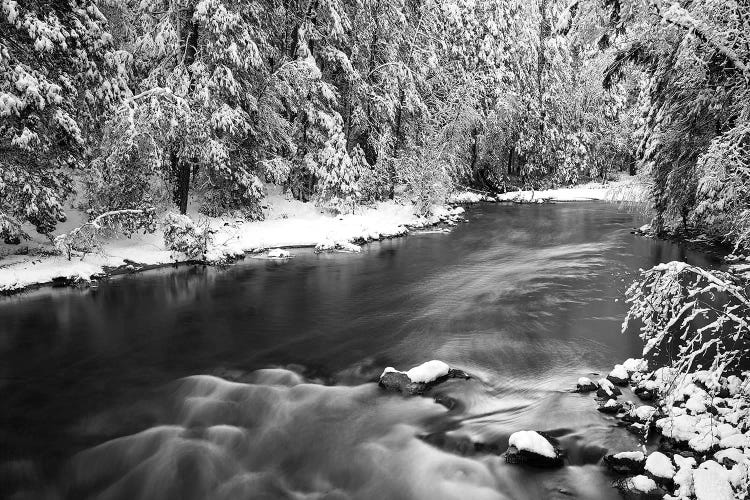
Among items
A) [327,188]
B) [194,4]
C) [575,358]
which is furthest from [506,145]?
[575,358]

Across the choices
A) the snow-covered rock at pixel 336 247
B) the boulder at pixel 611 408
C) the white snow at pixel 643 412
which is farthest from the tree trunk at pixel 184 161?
the white snow at pixel 643 412

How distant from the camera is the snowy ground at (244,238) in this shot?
12.5 metres

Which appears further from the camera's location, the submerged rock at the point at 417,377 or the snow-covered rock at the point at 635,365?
the submerged rock at the point at 417,377

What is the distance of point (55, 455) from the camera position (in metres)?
5.90

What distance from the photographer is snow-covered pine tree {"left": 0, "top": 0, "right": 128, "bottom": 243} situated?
36.9 feet

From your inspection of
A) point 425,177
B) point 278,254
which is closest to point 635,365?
point 278,254

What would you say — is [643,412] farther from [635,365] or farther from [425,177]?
[425,177]

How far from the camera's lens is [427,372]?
7.49 meters

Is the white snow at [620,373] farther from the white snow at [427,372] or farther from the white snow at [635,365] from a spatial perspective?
the white snow at [427,372]

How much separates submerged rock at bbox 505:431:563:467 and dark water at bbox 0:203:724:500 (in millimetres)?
133

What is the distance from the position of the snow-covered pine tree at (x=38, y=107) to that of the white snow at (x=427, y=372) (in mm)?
10138

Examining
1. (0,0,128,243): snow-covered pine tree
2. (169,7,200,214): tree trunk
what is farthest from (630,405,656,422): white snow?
(169,7,200,214): tree trunk

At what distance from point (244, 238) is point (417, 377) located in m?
11.8

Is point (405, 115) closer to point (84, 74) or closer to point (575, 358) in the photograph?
point (84, 74)
